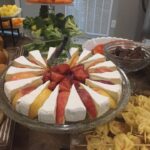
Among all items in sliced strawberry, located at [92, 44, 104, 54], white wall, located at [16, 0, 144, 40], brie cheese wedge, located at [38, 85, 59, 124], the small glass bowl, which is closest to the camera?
brie cheese wedge, located at [38, 85, 59, 124]

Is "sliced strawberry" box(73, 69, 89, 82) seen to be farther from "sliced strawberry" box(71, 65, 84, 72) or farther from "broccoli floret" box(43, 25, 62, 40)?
"broccoli floret" box(43, 25, 62, 40)

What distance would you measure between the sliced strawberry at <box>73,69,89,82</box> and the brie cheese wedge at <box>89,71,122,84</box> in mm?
17

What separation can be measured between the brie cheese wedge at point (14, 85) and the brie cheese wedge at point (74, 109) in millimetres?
126

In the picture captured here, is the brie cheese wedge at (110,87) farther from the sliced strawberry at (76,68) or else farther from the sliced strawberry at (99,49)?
A: the sliced strawberry at (99,49)

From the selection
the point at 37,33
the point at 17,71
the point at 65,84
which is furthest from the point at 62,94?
the point at 37,33

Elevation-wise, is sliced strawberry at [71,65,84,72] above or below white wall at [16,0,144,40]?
above

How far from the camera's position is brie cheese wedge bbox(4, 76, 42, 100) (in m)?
0.60

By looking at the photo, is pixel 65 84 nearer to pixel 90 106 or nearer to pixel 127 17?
pixel 90 106

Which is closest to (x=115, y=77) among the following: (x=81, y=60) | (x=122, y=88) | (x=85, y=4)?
(x=122, y=88)

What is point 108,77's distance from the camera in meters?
0.65

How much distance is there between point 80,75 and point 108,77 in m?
0.08

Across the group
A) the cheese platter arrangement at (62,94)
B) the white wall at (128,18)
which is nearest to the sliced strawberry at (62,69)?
the cheese platter arrangement at (62,94)

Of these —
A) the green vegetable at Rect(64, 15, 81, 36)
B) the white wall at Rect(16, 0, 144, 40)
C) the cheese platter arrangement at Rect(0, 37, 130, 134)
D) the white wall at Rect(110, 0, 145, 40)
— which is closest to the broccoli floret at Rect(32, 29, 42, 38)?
the green vegetable at Rect(64, 15, 81, 36)

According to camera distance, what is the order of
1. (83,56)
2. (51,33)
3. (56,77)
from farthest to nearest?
(51,33), (83,56), (56,77)
